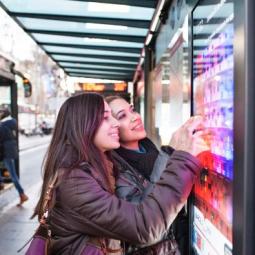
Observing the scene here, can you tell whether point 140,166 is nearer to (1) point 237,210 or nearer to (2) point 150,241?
(2) point 150,241

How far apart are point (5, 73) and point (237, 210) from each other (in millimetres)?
7941

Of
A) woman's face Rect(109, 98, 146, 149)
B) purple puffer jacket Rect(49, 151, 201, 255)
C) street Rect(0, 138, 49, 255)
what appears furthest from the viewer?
street Rect(0, 138, 49, 255)

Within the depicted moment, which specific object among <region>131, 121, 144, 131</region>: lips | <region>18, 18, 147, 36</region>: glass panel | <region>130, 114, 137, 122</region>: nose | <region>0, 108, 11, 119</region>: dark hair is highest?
<region>18, 18, 147, 36</region>: glass panel

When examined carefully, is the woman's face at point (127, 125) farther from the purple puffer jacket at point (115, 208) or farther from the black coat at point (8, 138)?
the black coat at point (8, 138)

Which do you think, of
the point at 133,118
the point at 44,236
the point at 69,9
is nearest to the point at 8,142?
the point at 69,9

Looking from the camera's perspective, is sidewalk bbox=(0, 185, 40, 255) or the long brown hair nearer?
the long brown hair

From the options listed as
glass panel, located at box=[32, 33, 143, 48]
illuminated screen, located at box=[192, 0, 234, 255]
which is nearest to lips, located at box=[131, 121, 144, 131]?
illuminated screen, located at box=[192, 0, 234, 255]

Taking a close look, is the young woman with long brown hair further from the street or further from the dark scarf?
the street

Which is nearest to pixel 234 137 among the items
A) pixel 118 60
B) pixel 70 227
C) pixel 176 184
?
pixel 176 184

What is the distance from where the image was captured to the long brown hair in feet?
5.76

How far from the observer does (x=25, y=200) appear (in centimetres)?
885

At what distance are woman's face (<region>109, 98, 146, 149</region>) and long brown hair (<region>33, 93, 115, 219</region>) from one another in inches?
13.9

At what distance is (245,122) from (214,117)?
1.48 feet

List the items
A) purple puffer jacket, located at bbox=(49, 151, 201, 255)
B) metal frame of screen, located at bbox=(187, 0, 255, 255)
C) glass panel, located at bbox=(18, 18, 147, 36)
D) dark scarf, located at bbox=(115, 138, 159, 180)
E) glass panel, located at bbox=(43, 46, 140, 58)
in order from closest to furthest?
1. metal frame of screen, located at bbox=(187, 0, 255, 255)
2. purple puffer jacket, located at bbox=(49, 151, 201, 255)
3. dark scarf, located at bbox=(115, 138, 159, 180)
4. glass panel, located at bbox=(18, 18, 147, 36)
5. glass panel, located at bbox=(43, 46, 140, 58)
